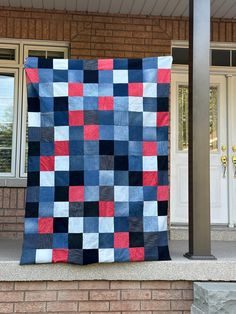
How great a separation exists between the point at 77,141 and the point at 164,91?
0.80m

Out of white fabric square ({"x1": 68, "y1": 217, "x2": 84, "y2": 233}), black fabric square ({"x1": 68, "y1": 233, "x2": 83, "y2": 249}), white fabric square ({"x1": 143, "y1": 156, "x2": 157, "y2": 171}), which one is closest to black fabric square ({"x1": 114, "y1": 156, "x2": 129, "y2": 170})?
white fabric square ({"x1": 143, "y1": 156, "x2": 157, "y2": 171})

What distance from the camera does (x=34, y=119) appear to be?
3.36 m

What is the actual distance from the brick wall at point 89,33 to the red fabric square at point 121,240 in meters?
2.10

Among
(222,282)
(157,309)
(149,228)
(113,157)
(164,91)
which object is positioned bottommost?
(157,309)

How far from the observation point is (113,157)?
11.1 ft

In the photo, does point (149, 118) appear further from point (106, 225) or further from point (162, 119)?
point (106, 225)

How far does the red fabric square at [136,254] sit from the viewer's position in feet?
10.9

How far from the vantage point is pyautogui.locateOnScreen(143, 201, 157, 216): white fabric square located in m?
3.38

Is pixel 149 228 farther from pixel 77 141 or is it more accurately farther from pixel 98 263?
pixel 77 141

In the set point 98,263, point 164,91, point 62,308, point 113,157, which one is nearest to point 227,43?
point 164,91

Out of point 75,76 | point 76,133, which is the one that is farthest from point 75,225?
point 75,76

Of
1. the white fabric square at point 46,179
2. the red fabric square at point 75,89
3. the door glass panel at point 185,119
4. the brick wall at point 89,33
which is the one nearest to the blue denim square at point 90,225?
the white fabric square at point 46,179

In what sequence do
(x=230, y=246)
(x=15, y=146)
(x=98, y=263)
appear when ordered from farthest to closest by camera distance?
1. (x=15, y=146)
2. (x=230, y=246)
3. (x=98, y=263)

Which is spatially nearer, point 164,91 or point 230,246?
point 164,91
